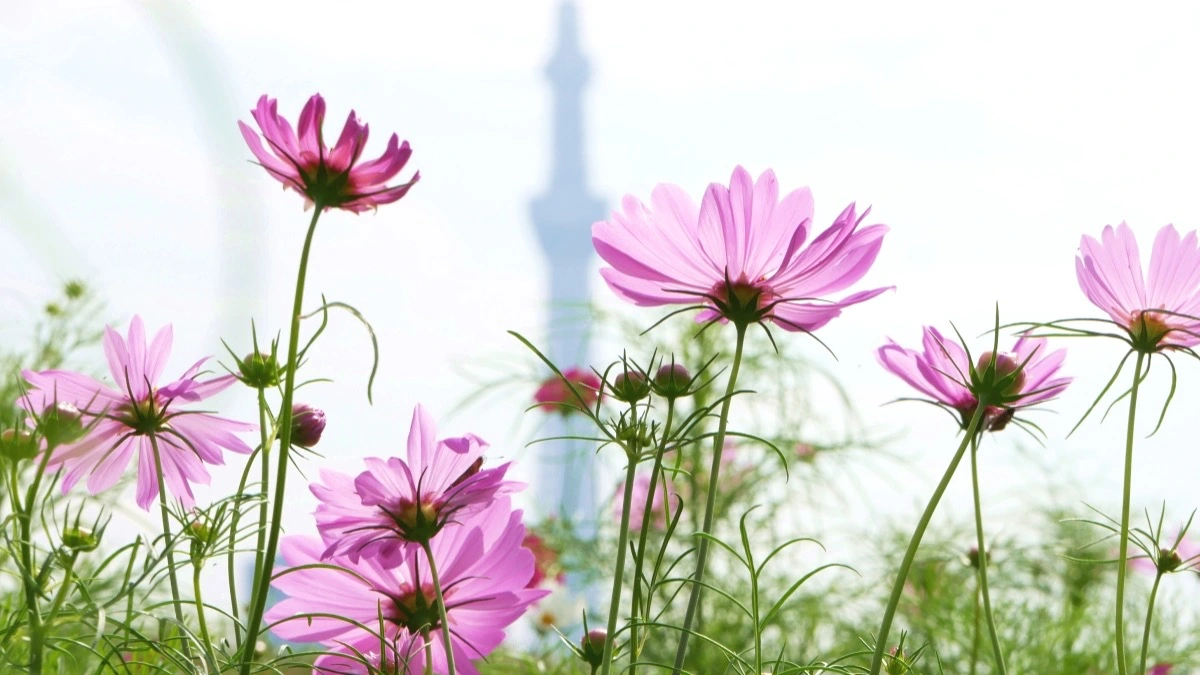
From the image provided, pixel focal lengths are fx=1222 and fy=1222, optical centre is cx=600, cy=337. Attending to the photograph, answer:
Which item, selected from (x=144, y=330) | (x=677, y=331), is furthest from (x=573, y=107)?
(x=144, y=330)

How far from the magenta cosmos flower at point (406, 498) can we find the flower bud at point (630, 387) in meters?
0.04

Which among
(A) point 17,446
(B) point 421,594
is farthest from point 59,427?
(B) point 421,594

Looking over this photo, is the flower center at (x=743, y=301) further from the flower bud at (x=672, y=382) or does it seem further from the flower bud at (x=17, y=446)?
the flower bud at (x=17, y=446)

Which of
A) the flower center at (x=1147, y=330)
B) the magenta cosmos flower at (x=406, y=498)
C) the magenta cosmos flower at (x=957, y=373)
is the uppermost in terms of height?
→ the flower center at (x=1147, y=330)

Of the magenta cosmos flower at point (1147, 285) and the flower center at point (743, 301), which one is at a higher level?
the magenta cosmos flower at point (1147, 285)

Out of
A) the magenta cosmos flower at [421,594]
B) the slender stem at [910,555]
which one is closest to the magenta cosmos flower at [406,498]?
the magenta cosmos flower at [421,594]

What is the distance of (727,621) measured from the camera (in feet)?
5.41

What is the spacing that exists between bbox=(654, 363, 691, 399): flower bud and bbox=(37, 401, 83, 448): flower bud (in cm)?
18

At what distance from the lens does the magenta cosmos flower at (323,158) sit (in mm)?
384

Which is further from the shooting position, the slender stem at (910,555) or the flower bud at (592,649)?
the flower bud at (592,649)

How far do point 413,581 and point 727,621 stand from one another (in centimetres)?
127

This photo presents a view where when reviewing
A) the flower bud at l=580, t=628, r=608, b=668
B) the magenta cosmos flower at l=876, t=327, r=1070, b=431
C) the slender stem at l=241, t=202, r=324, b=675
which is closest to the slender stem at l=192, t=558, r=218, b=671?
the slender stem at l=241, t=202, r=324, b=675

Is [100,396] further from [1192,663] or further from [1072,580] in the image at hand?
[1192,663]

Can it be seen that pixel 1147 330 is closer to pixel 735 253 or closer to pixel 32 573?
pixel 735 253
